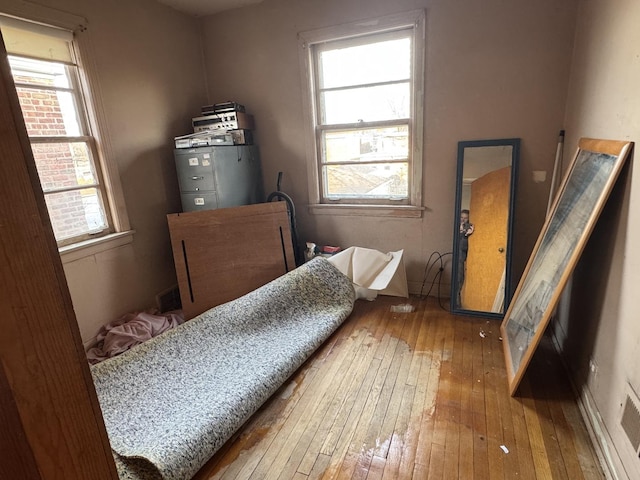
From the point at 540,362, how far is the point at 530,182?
1270 millimetres

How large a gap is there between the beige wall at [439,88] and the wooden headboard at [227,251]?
1.48ft

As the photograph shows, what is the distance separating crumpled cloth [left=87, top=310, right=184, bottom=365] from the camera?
2.46 m

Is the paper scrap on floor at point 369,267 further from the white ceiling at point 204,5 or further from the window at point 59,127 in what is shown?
the white ceiling at point 204,5

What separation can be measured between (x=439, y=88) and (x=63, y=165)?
2738 mm

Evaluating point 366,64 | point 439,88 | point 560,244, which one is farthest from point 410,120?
point 560,244

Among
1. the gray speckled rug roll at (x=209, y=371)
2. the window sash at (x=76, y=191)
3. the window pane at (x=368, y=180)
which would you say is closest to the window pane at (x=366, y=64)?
the window pane at (x=368, y=180)

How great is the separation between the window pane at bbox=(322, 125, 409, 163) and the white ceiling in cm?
129

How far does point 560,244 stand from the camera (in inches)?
76.9

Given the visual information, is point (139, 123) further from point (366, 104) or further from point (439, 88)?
point (439, 88)

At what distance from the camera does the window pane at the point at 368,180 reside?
3033mm

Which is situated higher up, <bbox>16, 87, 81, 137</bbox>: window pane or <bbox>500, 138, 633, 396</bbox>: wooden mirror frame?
<bbox>16, 87, 81, 137</bbox>: window pane

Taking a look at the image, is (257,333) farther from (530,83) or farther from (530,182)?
(530,83)

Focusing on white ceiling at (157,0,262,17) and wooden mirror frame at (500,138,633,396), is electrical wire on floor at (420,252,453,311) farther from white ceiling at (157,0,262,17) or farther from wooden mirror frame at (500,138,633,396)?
white ceiling at (157,0,262,17)

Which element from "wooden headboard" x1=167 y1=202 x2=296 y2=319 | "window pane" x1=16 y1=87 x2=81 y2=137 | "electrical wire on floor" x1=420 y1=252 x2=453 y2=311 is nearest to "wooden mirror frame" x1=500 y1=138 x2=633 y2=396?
"electrical wire on floor" x1=420 y1=252 x2=453 y2=311
